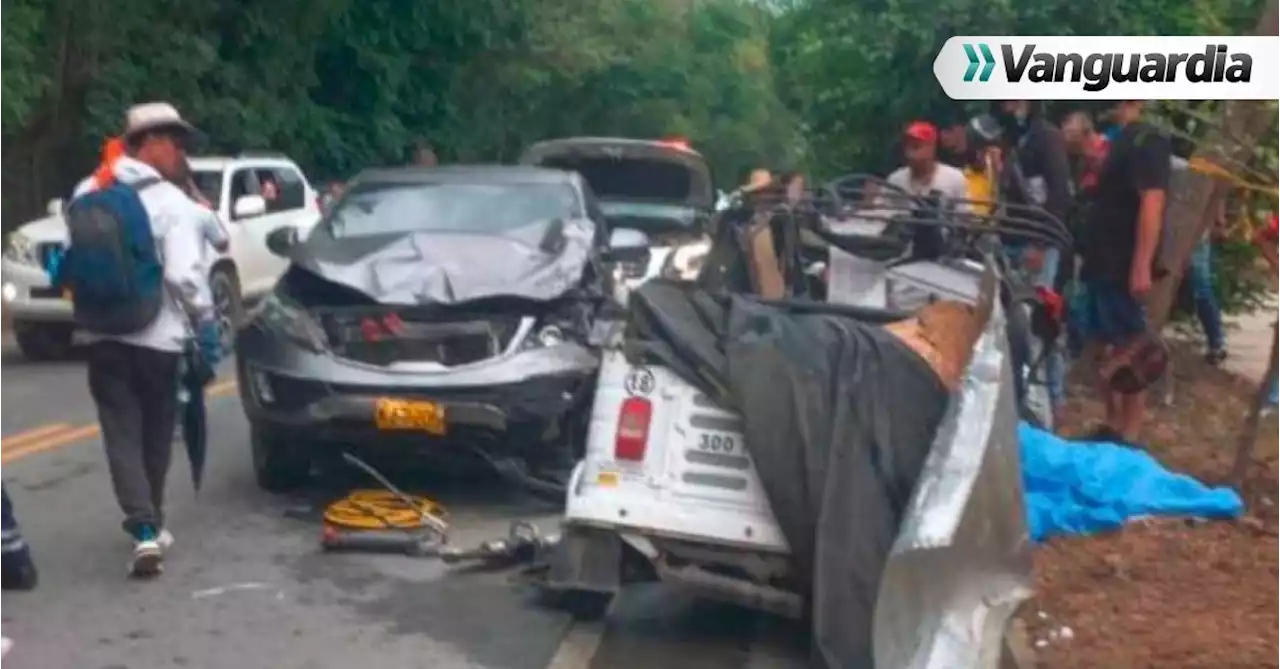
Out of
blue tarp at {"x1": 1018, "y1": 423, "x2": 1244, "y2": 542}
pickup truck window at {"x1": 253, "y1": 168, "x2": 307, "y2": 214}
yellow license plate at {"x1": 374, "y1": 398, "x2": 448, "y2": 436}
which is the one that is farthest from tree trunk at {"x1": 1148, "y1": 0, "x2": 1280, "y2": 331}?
pickup truck window at {"x1": 253, "y1": 168, "x2": 307, "y2": 214}

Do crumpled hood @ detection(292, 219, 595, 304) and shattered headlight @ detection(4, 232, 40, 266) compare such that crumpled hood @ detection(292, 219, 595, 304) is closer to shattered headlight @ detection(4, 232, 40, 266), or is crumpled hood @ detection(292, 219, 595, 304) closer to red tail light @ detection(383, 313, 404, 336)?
red tail light @ detection(383, 313, 404, 336)

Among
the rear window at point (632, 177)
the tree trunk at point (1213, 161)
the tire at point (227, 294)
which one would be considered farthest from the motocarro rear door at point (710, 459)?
the rear window at point (632, 177)

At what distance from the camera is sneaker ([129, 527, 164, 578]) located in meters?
8.55

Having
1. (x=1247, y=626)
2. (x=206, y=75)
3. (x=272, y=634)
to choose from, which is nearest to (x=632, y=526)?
(x=272, y=634)

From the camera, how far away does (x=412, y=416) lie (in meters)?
9.66

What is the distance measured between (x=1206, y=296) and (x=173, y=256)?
26.4 feet

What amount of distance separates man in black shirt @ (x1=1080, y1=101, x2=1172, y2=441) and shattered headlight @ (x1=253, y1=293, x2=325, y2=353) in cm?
377

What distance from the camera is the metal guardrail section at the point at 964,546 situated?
627cm

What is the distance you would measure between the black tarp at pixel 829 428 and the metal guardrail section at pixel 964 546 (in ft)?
0.79

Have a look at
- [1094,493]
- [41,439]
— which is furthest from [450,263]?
[1094,493]

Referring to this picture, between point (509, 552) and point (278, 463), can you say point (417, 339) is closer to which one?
point (278, 463)

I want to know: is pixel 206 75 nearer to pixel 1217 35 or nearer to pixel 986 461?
pixel 1217 35

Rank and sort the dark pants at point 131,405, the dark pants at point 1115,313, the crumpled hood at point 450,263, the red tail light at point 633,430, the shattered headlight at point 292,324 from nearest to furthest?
1. the red tail light at point 633,430
2. the dark pants at point 131,405
3. the shattered headlight at point 292,324
4. the dark pants at point 1115,313
5. the crumpled hood at point 450,263

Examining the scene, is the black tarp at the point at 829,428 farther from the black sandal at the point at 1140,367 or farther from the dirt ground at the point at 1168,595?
the black sandal at the point at 1140,367
